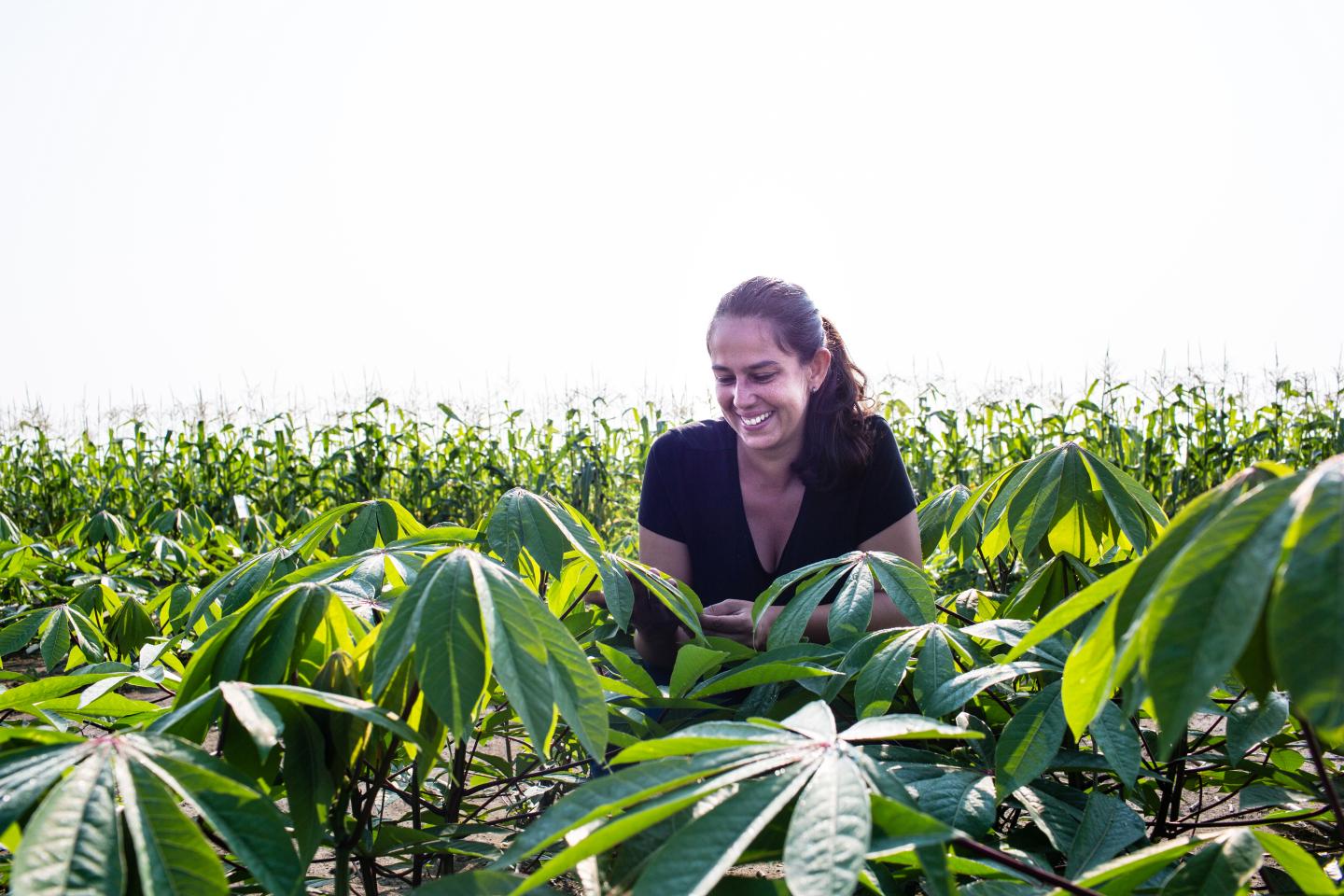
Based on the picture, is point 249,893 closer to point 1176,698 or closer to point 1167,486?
point 1176,698

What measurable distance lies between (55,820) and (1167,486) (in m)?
6.48

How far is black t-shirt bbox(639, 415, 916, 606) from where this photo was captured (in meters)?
2.50

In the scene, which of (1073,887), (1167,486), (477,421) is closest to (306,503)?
(477,421)

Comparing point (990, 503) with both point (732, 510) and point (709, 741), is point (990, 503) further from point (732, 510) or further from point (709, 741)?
point (732, 510)

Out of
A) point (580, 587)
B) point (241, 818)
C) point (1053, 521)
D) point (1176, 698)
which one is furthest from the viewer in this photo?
point (580, 587)

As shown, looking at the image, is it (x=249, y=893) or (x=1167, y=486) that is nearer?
(x=249, y=893)

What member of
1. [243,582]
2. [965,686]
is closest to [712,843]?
[965,686]

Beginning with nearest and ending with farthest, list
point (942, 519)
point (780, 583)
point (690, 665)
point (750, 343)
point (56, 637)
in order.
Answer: point (690, 665) < point (780, 583) < point (56, 637) < point (942, 519) < point (750, 343)

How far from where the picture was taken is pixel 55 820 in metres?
0.54

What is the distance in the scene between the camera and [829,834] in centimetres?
53

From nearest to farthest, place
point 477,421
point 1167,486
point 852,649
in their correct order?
point 852,649 < point 1167,486 < point 477,421

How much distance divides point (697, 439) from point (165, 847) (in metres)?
2.16

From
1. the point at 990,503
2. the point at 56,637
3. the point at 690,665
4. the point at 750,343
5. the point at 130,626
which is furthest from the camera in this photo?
the point at 750,343

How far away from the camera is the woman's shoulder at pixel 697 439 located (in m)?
2.64
